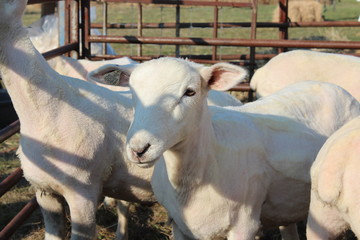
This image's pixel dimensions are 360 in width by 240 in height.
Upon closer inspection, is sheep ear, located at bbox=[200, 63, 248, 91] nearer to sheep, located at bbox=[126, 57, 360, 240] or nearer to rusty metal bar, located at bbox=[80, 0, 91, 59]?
sheep, located at bbox=[126, 57, 360, 240]

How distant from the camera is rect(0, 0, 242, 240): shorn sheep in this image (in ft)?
10.4

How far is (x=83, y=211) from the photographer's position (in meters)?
3.38

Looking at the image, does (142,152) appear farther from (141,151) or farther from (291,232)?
(291,232)

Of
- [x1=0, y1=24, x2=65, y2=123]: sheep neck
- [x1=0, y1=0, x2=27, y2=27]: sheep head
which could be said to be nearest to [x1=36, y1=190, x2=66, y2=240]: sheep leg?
[x1=0, y1=24, x2=65, y2=123]: sheep neck

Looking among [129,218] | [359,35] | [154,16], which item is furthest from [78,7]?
[154,16]

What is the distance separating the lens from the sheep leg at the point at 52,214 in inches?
142

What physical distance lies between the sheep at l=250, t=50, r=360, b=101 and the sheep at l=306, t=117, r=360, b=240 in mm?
2266

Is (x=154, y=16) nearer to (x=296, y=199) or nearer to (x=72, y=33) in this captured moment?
(x=72, y=33)

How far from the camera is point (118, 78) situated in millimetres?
3234

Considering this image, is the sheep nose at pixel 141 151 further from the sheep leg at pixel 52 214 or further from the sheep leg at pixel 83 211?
the sheep leg at pixel 52 214

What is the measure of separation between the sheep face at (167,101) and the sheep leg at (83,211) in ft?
2.35

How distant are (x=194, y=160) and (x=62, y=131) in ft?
2.48

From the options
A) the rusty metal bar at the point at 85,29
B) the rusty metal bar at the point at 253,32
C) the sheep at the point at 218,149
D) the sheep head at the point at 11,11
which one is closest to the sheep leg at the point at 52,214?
the sheep at the point at 218,149

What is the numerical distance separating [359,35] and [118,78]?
55.2 ft
